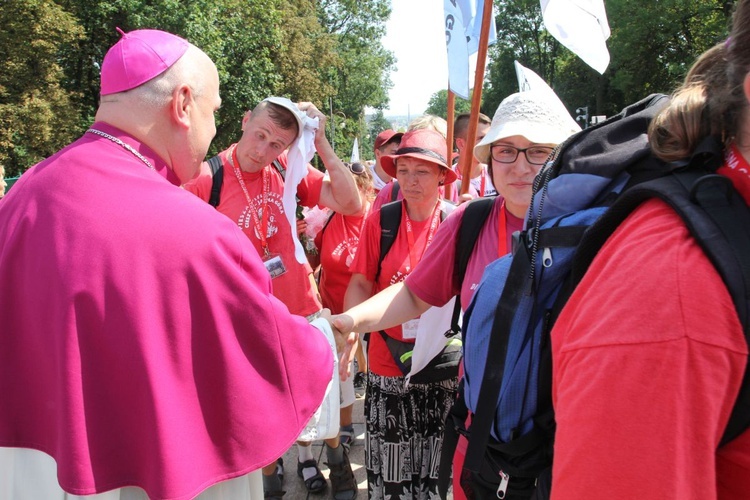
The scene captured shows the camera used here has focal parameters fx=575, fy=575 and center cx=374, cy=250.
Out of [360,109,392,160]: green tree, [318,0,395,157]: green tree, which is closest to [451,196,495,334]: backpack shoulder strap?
[318,0,395,157]: green tree

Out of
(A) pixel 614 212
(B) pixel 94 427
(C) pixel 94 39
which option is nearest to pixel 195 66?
(B) pixel 94 427

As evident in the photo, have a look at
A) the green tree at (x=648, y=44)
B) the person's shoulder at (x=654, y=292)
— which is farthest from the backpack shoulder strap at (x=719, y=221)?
the green tree at (x=648, y=44)

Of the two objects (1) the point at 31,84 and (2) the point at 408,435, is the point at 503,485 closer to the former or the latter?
(2) the point at 408,435

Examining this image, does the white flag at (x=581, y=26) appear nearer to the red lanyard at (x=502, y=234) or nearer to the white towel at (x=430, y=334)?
the red lanyard at (x=502, y=234)

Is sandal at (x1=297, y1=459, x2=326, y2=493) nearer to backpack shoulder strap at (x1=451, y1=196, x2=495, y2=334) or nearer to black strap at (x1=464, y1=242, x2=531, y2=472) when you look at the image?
backpack shoulder strap at (x1=451, y1=196, x2=495, y2=334)

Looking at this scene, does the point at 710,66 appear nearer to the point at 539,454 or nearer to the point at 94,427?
the point at 539,454

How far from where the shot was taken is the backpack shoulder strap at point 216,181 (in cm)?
325

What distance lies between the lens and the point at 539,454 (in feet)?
4.36

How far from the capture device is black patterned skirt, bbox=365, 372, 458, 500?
111 inches

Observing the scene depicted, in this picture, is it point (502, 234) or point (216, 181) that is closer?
point (502, 234)

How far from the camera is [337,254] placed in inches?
162

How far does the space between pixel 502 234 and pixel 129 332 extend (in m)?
1.30

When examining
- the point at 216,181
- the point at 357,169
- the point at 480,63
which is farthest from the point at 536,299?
the point at 357,169

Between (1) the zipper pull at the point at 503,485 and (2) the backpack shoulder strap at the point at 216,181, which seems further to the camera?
(2) the backpack shoulder strap at the point at 216,181
